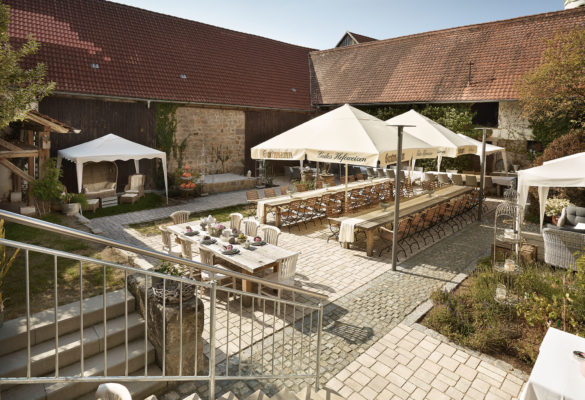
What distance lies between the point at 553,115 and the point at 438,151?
7067mm

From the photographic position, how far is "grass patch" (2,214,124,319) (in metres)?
5.23

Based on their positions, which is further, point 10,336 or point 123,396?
point 10,336

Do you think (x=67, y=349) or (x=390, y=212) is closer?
(x=67, y=349)

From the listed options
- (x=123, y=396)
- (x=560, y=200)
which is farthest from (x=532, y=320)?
(x=560, y=200)

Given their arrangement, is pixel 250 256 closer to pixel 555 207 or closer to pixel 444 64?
pixel 555 207

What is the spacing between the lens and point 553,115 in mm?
14219

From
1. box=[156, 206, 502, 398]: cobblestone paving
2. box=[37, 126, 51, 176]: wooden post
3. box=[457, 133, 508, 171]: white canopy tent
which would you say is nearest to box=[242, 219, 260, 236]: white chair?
box=[156, 206, 502, 398]: cobblestone paving

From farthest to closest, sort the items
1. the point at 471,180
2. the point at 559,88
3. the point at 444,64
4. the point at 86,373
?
the point at 444,64 < the point at 471,180 < the point at 559,88 < the point at 86,373

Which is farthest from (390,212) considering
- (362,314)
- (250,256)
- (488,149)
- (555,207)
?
(488,149)

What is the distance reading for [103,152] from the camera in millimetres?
12625

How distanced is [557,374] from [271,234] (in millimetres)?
5146

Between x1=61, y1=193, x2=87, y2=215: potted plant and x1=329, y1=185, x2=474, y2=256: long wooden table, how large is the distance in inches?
295

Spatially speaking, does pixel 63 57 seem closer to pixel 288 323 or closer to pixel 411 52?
pixel 288 323

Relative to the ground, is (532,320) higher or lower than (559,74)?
lower
